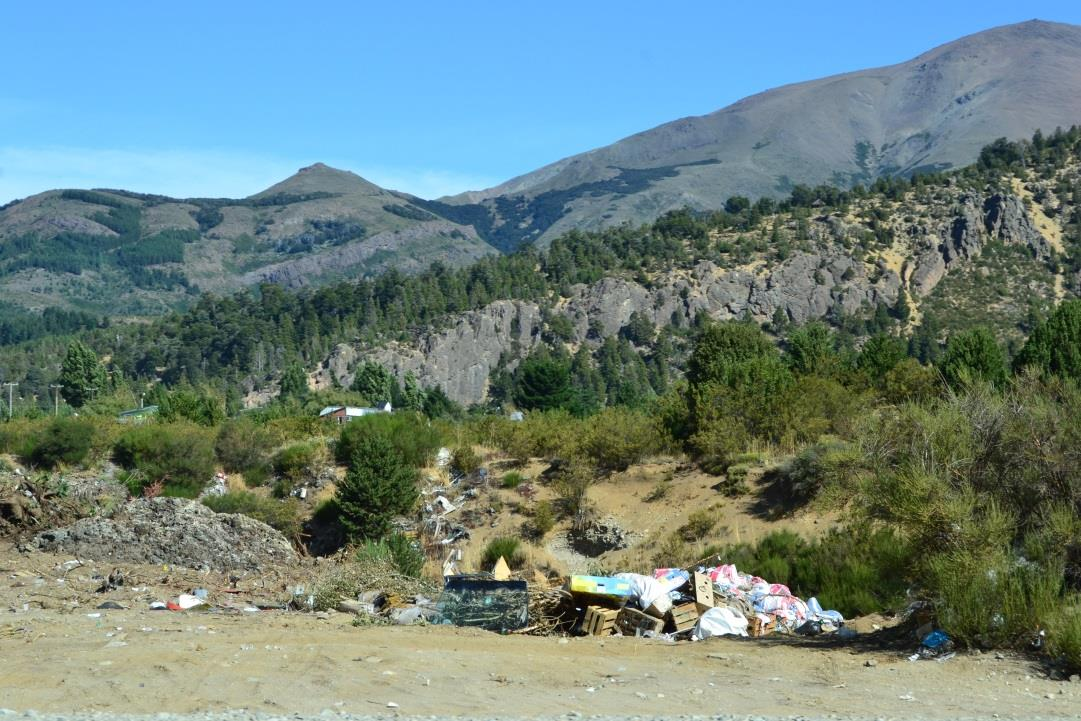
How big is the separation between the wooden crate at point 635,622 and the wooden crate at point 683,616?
0.16 metres

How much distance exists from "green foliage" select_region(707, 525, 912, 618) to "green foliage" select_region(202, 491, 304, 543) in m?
12.8

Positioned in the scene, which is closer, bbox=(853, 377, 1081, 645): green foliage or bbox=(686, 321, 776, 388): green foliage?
bbox=(853, 377, 1081, 645): green foliage

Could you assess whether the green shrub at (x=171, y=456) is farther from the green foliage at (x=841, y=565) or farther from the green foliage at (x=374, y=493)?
the green foliage at (x=841, y=565)

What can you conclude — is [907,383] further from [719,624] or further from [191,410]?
[191,410]

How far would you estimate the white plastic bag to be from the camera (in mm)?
16281

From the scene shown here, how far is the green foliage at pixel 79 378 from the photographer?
80.6 metres

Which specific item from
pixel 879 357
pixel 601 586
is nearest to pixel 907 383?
pixel 879 357

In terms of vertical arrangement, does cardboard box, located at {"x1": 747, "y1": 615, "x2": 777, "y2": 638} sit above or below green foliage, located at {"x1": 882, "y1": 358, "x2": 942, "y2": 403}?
below

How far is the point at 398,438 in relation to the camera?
37.9m

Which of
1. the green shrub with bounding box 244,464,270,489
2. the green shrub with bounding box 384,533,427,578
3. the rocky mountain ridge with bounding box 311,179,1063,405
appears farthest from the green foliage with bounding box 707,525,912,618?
the rocky mountain ridge with bounding box 311,179,1063,405

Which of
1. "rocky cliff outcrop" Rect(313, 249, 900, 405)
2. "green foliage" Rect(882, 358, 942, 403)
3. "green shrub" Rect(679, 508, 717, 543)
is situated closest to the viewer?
"green shrub" Rect(679, 508, 717, 543)

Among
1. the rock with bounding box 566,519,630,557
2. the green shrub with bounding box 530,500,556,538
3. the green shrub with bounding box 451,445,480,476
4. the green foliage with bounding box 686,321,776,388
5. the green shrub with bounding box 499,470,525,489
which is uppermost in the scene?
the green foliage with bounding box 686,321,776,388

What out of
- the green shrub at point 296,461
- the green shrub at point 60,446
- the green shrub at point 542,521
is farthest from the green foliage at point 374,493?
the green shrub at point 60,446

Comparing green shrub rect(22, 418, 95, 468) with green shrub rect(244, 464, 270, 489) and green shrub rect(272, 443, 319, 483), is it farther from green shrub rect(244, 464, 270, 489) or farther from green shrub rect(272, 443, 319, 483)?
green shrub rect(272, 443, 319, 483)
